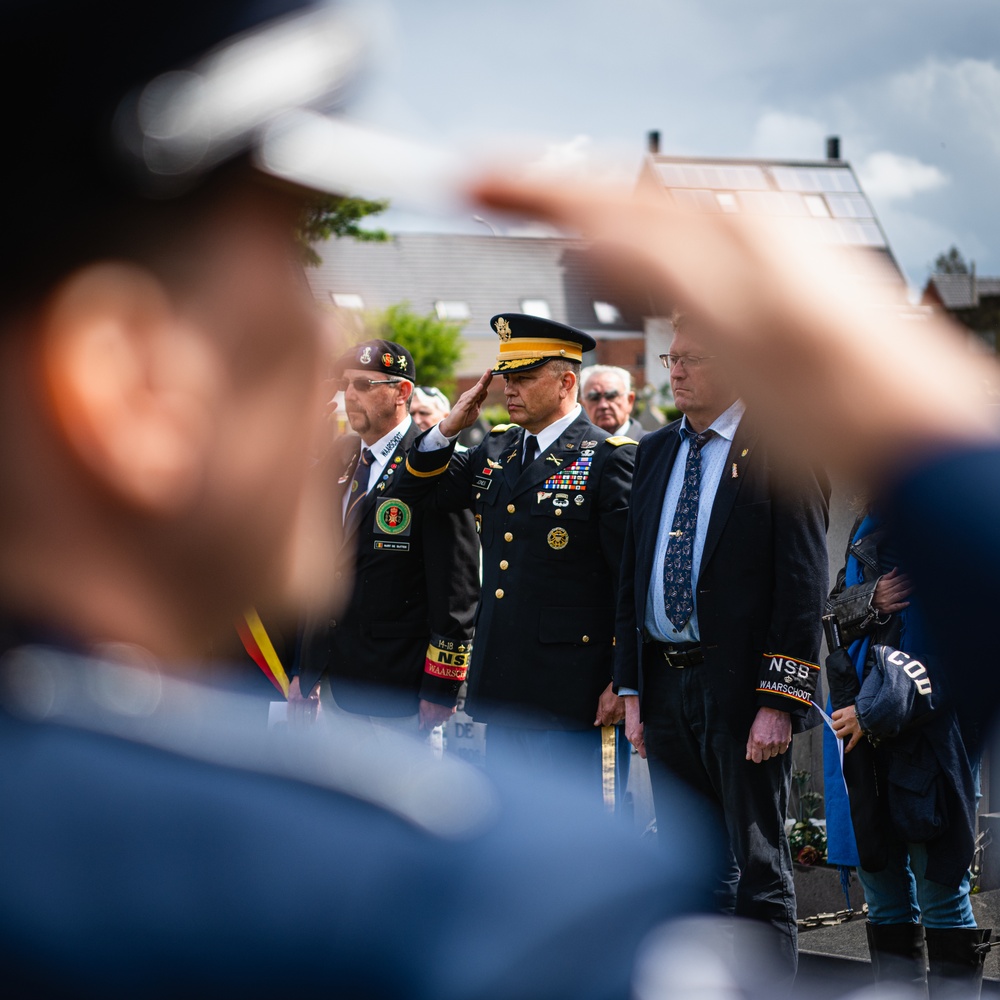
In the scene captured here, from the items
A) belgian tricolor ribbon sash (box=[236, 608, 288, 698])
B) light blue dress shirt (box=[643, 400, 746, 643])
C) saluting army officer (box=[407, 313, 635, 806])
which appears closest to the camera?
belgian tricolor ribbon sash (box=[236, 608, 288, 698])

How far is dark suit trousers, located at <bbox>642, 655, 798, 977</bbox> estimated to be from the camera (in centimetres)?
373

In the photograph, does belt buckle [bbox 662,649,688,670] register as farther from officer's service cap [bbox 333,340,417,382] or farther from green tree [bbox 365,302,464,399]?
officer's service cap [bbox 333,340,417,382]

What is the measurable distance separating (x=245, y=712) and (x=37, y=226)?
0.37 metres

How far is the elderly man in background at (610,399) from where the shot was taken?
6.81 meters

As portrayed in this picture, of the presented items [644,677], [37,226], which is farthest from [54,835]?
[644,677]

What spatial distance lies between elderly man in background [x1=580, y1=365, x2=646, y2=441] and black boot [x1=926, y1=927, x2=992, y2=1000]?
3.50 metres

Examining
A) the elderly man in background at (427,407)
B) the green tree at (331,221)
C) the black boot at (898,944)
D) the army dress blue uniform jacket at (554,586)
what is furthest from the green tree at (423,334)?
the elderly man in background at (427,407)

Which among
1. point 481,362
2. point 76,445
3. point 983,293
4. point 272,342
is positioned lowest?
point 76,445

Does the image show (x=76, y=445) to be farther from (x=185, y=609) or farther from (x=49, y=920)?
(x=49, y=920)

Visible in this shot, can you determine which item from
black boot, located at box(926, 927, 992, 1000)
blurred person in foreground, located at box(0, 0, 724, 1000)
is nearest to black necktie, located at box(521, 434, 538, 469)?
black boot, located at box(926, 927, 992, 1000)

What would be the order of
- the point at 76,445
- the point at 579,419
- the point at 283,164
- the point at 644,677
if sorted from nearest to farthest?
the point at 76,445
the point at 283,164
the point at 644,677
the point at 579,419

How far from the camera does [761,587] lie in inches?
148

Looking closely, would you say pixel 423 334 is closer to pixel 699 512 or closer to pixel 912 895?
pixel 699 512

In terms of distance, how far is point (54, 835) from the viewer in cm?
74
